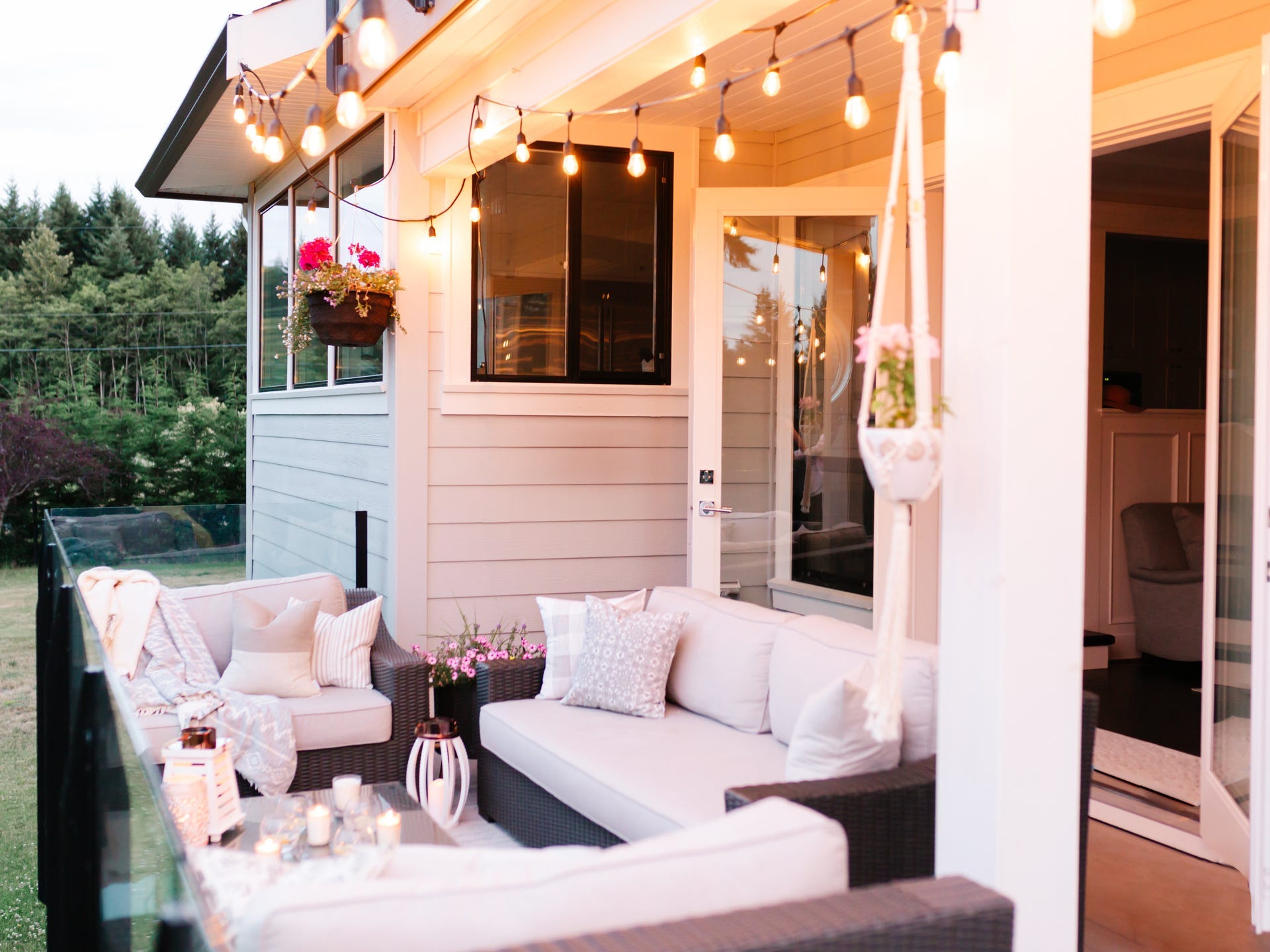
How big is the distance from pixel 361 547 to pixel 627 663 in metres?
2.24

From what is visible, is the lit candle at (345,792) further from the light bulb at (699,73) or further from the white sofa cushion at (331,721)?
the light bulb at (699,73)

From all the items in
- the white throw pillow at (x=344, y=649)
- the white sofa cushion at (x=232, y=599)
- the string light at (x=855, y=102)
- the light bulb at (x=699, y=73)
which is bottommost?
the white throw pillow at (x=344, y=649)

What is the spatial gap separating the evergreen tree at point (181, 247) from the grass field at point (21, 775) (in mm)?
8070

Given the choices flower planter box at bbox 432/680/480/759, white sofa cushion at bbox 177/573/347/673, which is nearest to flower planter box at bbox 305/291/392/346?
white sofa cushion at bbox 177/573/347/673

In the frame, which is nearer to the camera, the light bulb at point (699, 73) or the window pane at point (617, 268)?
the light bulb at point (699, 73)

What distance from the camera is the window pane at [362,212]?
5555mm

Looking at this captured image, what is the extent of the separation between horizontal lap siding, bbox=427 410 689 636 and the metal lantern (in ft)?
4.28

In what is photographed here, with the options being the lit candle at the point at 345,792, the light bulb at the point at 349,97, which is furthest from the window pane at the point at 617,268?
the light bulb at the point at 349,97

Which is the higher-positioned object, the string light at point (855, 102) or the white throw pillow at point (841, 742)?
the string light at point (855, 102)

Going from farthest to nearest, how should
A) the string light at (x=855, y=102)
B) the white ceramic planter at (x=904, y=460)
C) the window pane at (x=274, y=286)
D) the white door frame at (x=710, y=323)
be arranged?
the window pane at (x=274, y=286), the white door frame at (x=710, y=323), the string light at (x=855, y=102), the white ceramic planter at (x=904, y=460)

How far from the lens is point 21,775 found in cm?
604

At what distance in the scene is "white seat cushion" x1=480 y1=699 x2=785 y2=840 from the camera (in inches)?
115

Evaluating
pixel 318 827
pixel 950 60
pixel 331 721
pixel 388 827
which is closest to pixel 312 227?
pixel 331 721

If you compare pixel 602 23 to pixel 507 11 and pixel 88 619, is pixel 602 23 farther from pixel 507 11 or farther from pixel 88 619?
pixel 88 619
